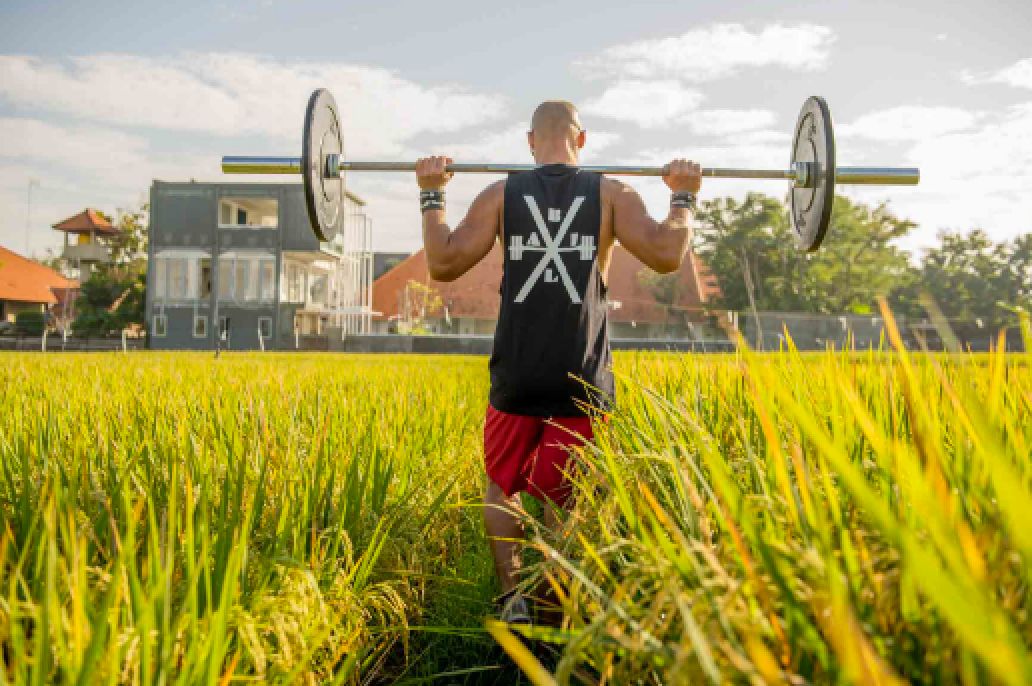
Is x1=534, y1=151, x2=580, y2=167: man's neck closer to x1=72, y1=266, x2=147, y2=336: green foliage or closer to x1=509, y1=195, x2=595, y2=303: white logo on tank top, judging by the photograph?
x1=509, y1=195, x2=595, y2=303: white logo on tank top

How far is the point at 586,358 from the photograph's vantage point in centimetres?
266

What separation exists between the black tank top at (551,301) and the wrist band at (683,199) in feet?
1.15

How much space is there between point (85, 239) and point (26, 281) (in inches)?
235

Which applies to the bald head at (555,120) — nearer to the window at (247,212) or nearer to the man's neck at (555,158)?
the man's neck at (555,158)

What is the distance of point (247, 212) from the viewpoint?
3966 cm

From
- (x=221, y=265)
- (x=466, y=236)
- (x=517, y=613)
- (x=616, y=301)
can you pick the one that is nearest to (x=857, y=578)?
(x=517, y=613)

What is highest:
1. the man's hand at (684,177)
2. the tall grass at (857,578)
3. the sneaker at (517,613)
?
the man's hand at (684,177)

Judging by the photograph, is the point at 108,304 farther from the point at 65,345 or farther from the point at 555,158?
the point at 555,158

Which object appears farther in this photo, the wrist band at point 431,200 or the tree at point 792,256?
the tree at point 792,256

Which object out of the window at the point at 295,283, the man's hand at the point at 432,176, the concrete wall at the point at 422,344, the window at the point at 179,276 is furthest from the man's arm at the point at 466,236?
the window at the point at 179,276

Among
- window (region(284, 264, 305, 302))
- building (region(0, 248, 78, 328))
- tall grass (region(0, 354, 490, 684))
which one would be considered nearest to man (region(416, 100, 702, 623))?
tall grass (region(0, 354, 490, 684))

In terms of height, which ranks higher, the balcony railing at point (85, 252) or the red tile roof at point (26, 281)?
the balcony railing at point (85, 252)

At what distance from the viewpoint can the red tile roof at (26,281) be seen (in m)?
51.4

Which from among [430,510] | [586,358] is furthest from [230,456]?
[586,358]
